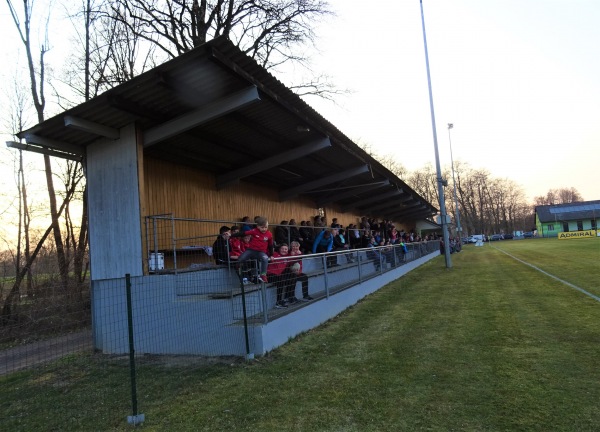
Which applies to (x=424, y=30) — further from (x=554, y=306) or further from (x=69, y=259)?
(x=69, y=259)

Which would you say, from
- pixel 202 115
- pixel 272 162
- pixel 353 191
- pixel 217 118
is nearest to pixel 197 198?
pixel 272 162

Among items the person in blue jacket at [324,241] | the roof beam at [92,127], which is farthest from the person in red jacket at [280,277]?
the person in blue jacket at [324,241]

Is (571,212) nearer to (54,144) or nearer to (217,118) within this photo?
(217,118)

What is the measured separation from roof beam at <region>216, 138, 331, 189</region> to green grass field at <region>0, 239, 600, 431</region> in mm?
4764

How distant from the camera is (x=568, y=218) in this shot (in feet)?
266

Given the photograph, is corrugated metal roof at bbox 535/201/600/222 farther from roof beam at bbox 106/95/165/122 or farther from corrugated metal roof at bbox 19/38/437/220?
roof beam at bbox 106/95/165/122

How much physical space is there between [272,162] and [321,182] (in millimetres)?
3873

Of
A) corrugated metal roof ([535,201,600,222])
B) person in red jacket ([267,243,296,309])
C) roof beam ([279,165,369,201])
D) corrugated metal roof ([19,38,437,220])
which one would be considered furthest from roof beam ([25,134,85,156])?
corrugated metal roof ([535,201,600,222])

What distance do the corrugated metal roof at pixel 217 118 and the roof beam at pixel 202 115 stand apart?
10cm

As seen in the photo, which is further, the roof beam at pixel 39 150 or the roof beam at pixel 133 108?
the roof beam at pixel 39 150

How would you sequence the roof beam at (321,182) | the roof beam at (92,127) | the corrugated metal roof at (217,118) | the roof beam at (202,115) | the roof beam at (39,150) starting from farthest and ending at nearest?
1. the roof beam at (321,182)
2. the roof beam at (39,150)
3. the roof beam at (202,115)
4. the roof beam at (92,127)
5. the corrugated metal roof at (217,118)

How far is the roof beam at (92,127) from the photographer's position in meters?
7.65

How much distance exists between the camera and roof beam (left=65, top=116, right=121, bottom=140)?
25.1 ft

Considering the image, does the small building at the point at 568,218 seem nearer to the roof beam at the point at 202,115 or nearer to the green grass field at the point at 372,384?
the green grass field at the point at 372,384
